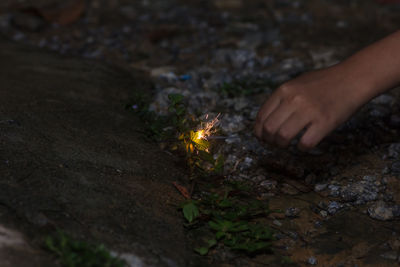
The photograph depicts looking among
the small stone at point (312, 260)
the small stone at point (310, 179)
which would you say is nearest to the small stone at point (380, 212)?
the small stone at point (310, 179)

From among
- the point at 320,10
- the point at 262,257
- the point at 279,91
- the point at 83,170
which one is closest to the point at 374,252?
the point at 262,257

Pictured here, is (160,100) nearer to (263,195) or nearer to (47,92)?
(47,92)

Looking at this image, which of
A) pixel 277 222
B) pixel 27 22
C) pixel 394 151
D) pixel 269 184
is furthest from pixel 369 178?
pixel 27 22

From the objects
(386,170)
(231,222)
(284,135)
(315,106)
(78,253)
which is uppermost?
(315,106)

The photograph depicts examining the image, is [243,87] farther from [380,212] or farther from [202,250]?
[202,250]

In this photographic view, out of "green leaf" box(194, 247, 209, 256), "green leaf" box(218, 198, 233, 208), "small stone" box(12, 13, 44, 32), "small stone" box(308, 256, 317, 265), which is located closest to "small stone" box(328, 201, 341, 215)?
"small stone" box(308, 256, 317, 265)

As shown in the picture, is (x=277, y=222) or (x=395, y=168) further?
(x=395, y=168)

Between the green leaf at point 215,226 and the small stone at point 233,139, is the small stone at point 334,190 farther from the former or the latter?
the green leaf at point 215,226

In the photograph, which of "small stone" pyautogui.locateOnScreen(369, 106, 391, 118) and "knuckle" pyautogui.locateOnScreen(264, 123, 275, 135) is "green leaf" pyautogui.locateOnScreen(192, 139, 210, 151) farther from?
"small stone" pyautogui.locateOnScreen(369, 106, 391, 118)
